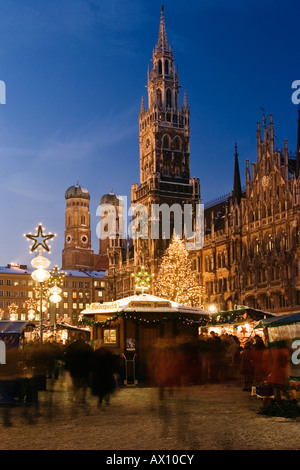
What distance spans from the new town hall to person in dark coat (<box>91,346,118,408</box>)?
124 ft

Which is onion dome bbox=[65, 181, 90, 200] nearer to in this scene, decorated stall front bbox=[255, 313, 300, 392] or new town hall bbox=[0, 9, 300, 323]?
new town hall bbox=[0, 9, 300, 323]

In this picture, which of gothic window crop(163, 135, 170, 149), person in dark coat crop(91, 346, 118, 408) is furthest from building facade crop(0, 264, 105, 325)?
person in dark coat crop(91, 346, 118, 408)

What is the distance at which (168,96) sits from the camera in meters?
96.2

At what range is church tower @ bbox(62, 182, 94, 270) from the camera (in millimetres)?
167500

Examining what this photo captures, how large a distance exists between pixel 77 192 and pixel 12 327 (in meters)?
167

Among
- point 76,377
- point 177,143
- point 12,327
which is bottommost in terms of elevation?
point 76,377

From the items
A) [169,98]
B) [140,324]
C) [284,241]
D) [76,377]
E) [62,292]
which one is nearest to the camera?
[76,377]

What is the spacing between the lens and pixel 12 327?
17.1 meters

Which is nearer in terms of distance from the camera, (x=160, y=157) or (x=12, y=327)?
(x=12, y=327)

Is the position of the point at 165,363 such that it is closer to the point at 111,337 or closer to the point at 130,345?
the point at 130,345

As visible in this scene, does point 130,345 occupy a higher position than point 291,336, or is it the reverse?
point 291,336

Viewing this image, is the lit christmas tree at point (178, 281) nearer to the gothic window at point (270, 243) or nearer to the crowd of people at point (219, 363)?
the gothic window at point (270, 243)

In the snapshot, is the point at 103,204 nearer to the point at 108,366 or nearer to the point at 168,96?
the point at 168,96

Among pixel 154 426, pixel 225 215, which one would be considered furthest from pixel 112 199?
pixel 154 426
